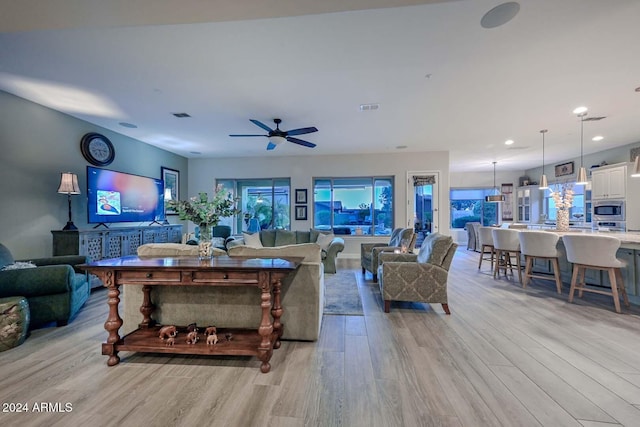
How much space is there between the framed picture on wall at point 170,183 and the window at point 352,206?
12.6 ft

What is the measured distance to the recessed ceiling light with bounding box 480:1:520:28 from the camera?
6.57 feet

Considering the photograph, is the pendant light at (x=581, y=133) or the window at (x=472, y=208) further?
the window at (x=472, y=208)

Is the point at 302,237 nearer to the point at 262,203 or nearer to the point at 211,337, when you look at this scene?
the point at 262,203

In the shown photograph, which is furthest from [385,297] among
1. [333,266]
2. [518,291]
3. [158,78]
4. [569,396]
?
[158,78]

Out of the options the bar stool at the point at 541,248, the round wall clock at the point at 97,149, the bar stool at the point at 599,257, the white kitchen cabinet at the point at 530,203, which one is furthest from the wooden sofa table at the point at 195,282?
the white kitchen cabinet at the point at 530,203

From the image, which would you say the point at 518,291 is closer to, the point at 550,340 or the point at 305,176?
the point at 550,340

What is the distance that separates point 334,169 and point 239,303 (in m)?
5.49

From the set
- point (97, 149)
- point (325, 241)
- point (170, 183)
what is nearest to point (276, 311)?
point (325, 241)

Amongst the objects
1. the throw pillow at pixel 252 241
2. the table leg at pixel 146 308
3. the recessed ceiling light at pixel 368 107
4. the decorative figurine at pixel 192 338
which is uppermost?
the recessed ceiling light at pixel 368 107

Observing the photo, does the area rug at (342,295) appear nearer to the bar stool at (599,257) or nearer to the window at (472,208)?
the bar stool at (599,257)

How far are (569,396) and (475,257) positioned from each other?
6.38m

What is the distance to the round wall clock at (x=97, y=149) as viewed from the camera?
464 centimetres

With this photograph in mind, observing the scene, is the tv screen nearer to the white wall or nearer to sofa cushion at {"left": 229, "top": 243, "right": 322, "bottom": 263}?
the white wall

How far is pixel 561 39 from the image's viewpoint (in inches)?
94.9
